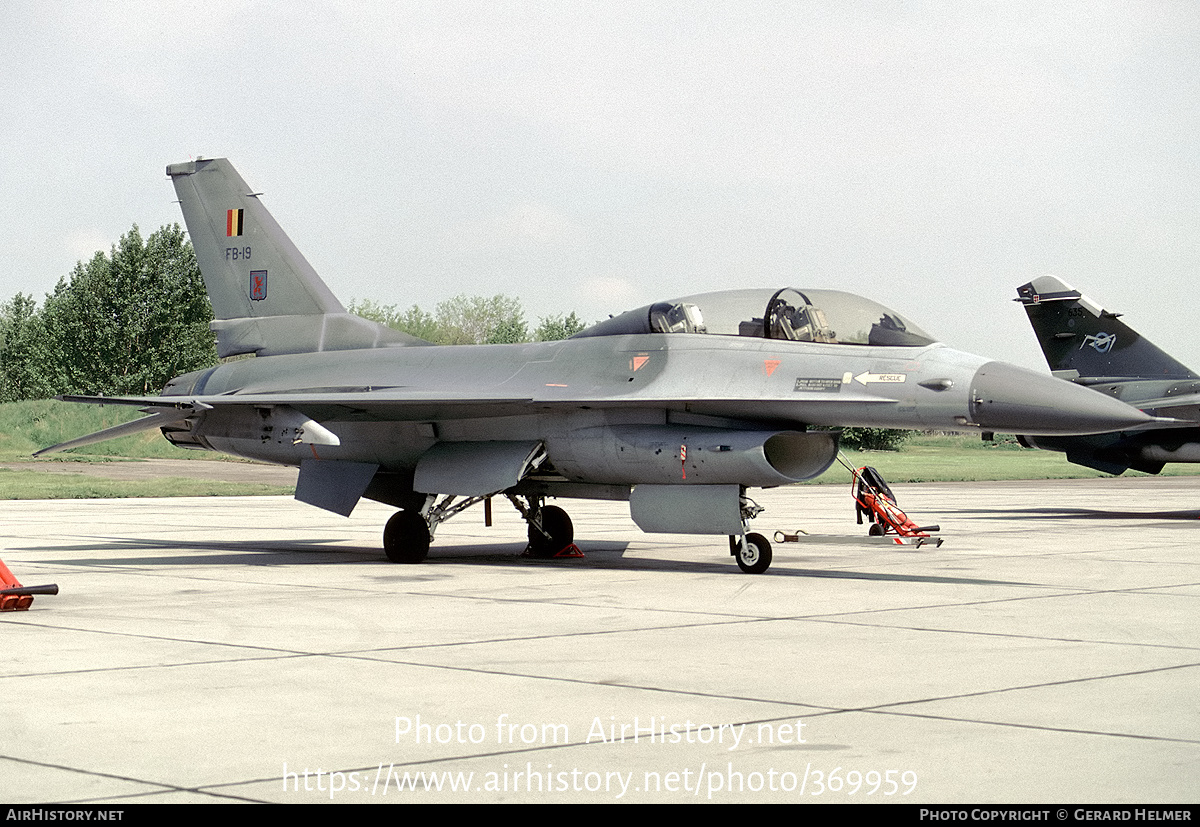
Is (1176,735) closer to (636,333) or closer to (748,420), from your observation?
(748,420)

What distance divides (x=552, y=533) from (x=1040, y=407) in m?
5.69

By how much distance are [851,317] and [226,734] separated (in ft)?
25.6

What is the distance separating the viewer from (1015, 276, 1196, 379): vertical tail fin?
24312 millimetres

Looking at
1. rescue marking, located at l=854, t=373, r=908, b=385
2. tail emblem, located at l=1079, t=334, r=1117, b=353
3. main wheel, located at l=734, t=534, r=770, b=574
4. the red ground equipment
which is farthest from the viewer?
tail emblem, located at l=1079, t=334, r=1117, b=353

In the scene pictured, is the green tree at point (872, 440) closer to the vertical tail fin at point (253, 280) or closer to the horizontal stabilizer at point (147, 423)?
the vertical tail fin at point (253, 280)

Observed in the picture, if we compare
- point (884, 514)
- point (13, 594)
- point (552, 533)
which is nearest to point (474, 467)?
point (552, 533)

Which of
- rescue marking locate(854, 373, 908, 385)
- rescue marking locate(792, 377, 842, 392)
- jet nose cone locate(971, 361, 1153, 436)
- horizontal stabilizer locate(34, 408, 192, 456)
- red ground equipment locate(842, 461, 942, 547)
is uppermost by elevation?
rescue marking locate(854, 373, 908, 385)

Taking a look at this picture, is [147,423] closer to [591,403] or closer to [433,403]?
[433,403]

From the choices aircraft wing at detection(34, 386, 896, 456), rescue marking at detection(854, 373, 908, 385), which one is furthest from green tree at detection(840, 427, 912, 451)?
rescue marking at detection(854, 373, 908, 385)

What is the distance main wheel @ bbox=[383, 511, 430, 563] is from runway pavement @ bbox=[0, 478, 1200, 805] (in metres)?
0.23

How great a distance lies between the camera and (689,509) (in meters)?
11.5

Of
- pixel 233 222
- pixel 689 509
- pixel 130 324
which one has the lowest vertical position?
pixel 689 509

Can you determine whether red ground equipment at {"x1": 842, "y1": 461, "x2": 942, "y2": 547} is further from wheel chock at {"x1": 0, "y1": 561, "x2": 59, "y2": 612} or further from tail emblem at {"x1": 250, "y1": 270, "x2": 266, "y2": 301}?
wheel chock at {"x1": 0, "y1": 561, "x2": 59, "y2": 612}
